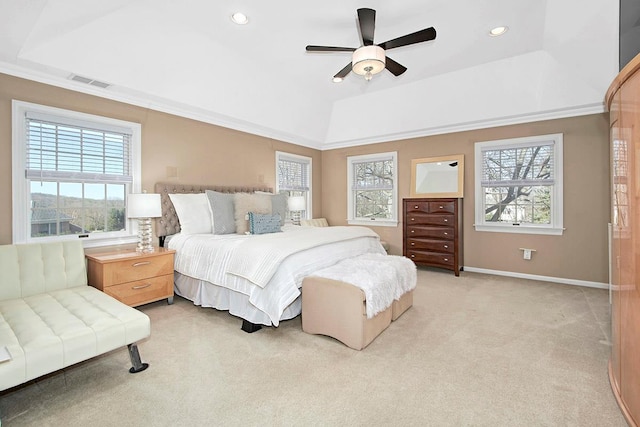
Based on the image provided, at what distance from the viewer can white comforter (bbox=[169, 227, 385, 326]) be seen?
269 cm

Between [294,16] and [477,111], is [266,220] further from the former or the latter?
[477,111]

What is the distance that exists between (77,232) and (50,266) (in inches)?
33.4

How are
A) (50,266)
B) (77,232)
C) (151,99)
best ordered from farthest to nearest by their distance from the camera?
1. (151,99)
2. (77,232)
3. (50,266)

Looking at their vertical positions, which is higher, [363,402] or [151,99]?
[151,99]

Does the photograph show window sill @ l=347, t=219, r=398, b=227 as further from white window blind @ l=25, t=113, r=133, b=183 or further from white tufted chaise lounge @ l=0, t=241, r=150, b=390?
white tufted chaise lounge @ l=0, t=241, r=150, b=390

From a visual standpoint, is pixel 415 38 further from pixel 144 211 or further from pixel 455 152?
pixel 144 211

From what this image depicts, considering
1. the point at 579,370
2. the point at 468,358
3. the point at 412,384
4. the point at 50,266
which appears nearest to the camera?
the point at 412,384

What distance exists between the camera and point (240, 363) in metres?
2.30

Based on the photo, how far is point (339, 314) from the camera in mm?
2566

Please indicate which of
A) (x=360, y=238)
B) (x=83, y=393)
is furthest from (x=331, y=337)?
(x=83, y=393)

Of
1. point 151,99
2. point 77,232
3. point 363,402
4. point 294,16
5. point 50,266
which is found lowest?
point 363,402

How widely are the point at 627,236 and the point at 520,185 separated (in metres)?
3.51

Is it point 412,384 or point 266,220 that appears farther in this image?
point 266,220

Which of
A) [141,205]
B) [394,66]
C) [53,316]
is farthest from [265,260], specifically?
[394,66]
